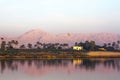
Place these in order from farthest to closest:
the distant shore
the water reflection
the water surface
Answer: the distant shore → the water reflection → the water surface

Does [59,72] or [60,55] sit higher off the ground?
[60,55]

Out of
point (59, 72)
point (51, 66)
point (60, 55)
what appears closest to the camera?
point (59, 72)

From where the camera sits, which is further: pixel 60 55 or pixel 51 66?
pixel 60 55

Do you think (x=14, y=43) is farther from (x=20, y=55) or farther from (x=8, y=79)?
(x=8, y=79)

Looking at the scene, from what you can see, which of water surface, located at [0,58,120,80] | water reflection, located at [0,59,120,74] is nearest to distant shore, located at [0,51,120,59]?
water reflection, located at [0,59,120,74]

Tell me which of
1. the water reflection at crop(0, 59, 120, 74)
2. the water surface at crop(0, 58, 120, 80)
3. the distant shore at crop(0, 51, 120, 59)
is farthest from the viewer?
the distant shore at crop(0, 51, 120, 59)

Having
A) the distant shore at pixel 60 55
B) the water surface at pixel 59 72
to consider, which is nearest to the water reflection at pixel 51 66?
the water surface at pixel 59 72

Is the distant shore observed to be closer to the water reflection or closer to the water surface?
the water reflection

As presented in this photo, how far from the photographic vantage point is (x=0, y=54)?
141m

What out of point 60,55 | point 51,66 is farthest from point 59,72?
point 60,55

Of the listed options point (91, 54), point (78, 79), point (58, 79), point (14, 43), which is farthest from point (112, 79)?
point (14, 43)

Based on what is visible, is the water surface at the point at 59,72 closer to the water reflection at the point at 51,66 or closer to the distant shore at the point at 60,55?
the water reflection at the point at 51,66

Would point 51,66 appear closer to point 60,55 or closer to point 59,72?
point 59,72

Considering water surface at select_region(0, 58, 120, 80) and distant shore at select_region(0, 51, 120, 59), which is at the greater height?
distant shore at select_region(0, 51, 120, 59)
